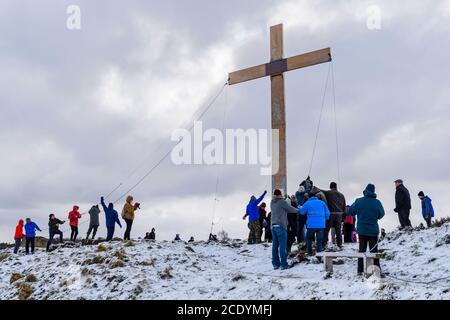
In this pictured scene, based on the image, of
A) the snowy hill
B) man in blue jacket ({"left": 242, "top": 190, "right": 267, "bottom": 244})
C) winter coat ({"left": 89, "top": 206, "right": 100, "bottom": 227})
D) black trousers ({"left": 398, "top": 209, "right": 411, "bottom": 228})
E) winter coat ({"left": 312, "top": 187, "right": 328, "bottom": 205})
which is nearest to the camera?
the snowy hill

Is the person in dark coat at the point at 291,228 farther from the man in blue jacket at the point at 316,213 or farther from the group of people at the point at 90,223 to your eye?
the group of people at the point at 90,223

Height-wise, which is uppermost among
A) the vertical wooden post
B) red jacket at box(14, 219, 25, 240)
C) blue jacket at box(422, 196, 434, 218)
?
the vertical wooden post

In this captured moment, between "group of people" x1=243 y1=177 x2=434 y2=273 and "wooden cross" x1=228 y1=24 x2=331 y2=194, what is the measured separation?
1.20 metres

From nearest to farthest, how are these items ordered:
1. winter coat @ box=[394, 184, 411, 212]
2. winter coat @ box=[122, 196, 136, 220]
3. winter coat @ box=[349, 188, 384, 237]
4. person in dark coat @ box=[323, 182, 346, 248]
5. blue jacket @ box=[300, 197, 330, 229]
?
winter coat @ box=[349, 188, 384, 237], blue jacket @ box=[300, 197, 330, 229], person in dark coat @ box=[323, 182, 346, 248], winter coat @ box=[394, 184, 411, 212], winter coat @ box=[122, 196, 136, 220]

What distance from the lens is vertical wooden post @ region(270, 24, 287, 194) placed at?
16.8 metres

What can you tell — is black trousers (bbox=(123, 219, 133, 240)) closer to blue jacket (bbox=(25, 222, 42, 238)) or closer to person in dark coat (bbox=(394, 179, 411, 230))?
blue jacket (bbox=(25, 222, 42, 238))

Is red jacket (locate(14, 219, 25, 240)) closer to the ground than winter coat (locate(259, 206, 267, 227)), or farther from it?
closer to the ground

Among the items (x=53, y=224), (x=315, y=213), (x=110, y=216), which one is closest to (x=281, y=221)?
(x=315, y=213)

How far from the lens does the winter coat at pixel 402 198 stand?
15.4 meters

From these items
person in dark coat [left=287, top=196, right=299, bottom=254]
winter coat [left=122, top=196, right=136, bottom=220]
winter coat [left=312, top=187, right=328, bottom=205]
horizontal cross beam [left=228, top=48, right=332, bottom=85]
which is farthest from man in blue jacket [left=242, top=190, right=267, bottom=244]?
horizontal cross beam [left=228, top=48, right=332, bottom=85]

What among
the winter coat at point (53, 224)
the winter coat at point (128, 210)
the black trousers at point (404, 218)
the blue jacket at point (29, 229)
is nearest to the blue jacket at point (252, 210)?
the winter coat at point (128, 210)

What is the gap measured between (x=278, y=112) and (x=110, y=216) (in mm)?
7055
